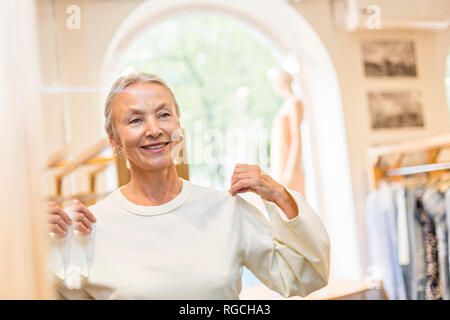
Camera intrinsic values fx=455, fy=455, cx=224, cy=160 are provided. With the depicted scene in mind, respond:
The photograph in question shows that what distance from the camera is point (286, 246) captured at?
0.72 m

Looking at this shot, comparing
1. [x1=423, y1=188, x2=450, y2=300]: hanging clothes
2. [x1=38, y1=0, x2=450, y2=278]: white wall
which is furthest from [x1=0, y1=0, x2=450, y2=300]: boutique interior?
[x1=423, y1=188, x2=450, y2=300]: hanging clothes

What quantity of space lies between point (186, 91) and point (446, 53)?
52cm

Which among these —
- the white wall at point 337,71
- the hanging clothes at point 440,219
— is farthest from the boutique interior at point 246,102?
the hanging clothes at point 440,219

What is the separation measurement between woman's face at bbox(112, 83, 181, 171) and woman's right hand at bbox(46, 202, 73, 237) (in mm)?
130

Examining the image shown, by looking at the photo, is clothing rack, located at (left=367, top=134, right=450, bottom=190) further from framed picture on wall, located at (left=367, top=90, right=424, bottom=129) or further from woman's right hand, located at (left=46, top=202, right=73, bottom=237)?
woman's right hand, located at (left=46, top=202, right=73, bottom=237)

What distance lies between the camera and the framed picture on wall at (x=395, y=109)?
2.85 feet

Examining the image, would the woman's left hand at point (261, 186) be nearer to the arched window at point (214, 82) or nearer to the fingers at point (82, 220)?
the arched window at point (214, 82)

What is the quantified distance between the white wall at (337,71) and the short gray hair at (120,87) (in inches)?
0.6

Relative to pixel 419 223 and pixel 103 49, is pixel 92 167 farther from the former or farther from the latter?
pixel 419 223

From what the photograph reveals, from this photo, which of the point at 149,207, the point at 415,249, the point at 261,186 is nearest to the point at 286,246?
the point at 261,186

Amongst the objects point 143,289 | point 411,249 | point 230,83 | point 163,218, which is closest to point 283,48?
point 230,83

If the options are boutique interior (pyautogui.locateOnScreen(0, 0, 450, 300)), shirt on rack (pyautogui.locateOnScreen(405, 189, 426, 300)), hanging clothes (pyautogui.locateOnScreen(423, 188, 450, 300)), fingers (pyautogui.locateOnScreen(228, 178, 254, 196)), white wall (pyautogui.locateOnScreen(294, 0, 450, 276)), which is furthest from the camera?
hanging clothes (pyautogui.locateOnScreen(423, 188, 450, 300))

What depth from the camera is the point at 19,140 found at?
1.99 feet

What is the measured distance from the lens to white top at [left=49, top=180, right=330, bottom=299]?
0.69 metres
